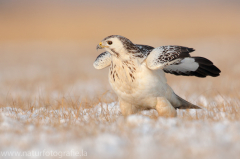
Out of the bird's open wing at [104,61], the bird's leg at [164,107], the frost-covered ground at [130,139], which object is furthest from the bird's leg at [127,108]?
the frost-covered ground at [130,139]

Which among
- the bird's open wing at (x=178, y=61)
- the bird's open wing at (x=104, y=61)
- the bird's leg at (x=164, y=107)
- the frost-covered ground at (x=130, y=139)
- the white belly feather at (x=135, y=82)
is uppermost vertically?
the bird's open wing at (x=104, y=61)

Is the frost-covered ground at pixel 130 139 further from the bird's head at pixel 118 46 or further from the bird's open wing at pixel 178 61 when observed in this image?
the bird's head at pixel 118 46

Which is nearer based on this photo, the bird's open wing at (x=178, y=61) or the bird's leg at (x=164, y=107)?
the bird's open wing at (x=178, y=61)

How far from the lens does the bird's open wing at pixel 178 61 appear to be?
5453mm

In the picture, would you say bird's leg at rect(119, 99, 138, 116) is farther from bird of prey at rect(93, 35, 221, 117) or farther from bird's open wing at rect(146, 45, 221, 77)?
bird's open wing at rect(146, 45, 221, 77)

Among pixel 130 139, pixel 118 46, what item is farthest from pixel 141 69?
pixel 130 139

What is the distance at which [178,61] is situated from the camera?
5.64m

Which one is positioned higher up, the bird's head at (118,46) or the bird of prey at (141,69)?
the bird's head at (118,46)

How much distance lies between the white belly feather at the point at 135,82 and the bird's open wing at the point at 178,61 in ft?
0.68

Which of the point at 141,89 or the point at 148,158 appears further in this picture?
the point at 141,89

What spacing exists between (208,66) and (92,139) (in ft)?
10.3

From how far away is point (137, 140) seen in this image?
381cm

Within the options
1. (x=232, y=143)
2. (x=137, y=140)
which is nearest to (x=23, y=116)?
(x=137, y=140)

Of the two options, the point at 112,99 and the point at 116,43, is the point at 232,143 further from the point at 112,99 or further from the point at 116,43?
the point at 112,99
